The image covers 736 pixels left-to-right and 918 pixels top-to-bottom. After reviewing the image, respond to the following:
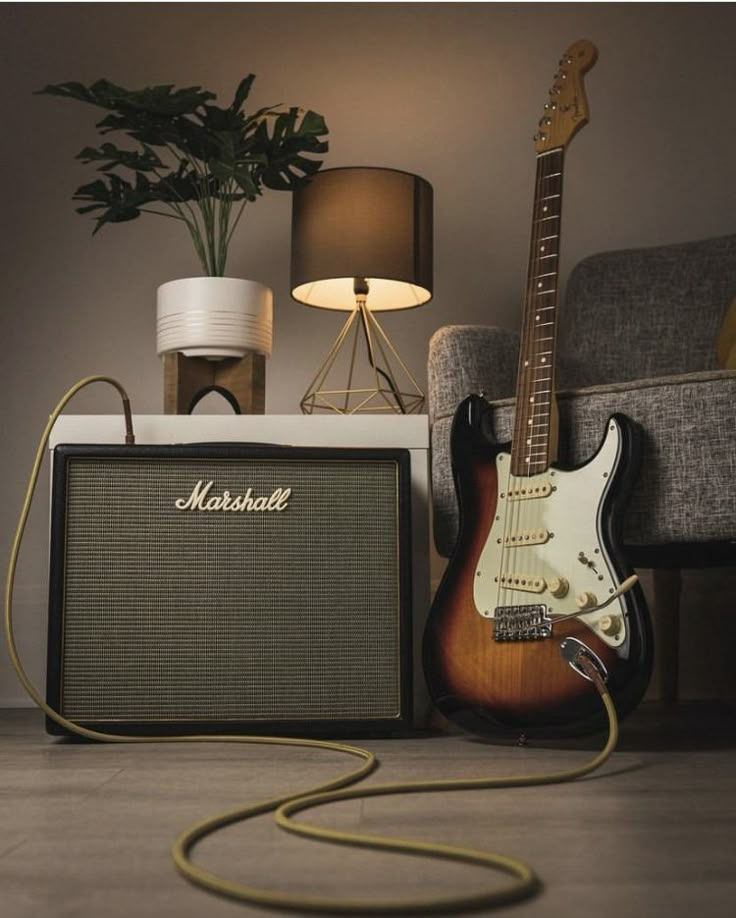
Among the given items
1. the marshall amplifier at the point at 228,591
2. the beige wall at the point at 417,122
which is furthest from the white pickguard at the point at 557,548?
the beige wall at the point at 417,122

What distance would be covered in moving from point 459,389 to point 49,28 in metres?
1.29

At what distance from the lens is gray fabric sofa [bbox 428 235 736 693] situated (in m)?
1.31

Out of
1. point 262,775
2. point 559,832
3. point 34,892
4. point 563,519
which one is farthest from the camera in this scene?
point 563,519

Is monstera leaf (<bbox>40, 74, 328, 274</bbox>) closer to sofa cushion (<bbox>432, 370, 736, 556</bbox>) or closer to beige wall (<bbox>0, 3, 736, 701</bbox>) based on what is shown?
beige wall (<bbox>0, 3, 736, 701</bbox>)

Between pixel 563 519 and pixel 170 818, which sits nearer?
pixel 170 818

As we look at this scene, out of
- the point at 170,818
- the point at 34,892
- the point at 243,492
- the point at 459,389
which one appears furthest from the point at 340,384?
the point at 34,892

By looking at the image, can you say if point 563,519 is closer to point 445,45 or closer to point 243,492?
point 243,492

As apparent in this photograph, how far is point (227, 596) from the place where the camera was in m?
1.39

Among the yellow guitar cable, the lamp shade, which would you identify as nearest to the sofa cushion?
the yellow guitar cable

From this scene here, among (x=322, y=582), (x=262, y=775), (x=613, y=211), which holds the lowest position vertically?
(x=262, y=775)

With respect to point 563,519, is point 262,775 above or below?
below

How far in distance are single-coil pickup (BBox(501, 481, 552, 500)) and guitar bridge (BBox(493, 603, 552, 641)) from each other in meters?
0.14

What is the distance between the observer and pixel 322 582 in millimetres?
1402

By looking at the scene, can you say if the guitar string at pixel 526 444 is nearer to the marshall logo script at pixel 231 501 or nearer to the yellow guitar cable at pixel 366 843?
the yellow guitar cable at pixel 366 843
